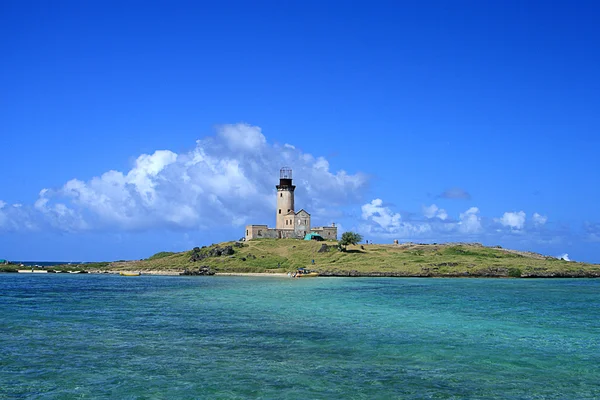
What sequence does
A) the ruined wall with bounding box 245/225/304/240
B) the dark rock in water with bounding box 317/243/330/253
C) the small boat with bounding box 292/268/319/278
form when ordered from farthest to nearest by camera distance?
the ruined wall with bounding box 245/225/304/240
the dark rock in water with bounding box 317/243/330/253
the small boat with bounding box 292/268/319/278

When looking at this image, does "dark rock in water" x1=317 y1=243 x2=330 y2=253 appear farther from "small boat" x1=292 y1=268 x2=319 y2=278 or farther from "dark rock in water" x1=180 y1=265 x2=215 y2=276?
"dark rock in water" x1=180 y1=265 x2=215 y2=276

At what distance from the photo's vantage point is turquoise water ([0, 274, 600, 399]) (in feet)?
71.6

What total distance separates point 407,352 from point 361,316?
52.1 ft

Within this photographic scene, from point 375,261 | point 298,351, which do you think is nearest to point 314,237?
point 375,261

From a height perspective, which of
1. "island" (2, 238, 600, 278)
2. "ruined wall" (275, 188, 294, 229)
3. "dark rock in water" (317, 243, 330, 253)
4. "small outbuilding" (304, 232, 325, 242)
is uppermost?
"ruined wall" (275, 188, 294, 229)

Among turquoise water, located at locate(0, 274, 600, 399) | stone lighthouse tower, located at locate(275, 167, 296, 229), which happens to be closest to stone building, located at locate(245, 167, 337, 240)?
stone lighthouse tower, located at locate(275, 167, 296, 229)

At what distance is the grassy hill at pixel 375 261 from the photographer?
11088 cm

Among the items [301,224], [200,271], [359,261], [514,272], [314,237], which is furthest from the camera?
[301,224]

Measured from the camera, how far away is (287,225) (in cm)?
15525

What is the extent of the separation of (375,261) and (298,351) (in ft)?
314

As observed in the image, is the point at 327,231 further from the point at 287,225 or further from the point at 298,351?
the point at 298,351

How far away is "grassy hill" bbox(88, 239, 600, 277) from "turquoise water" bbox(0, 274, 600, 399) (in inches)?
2256

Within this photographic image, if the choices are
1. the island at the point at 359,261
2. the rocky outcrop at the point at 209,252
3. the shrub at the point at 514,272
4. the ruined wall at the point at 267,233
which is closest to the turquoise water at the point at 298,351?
the shrub at the point at 514,272

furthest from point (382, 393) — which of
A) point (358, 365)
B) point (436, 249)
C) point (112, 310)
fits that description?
point (436, 249)
